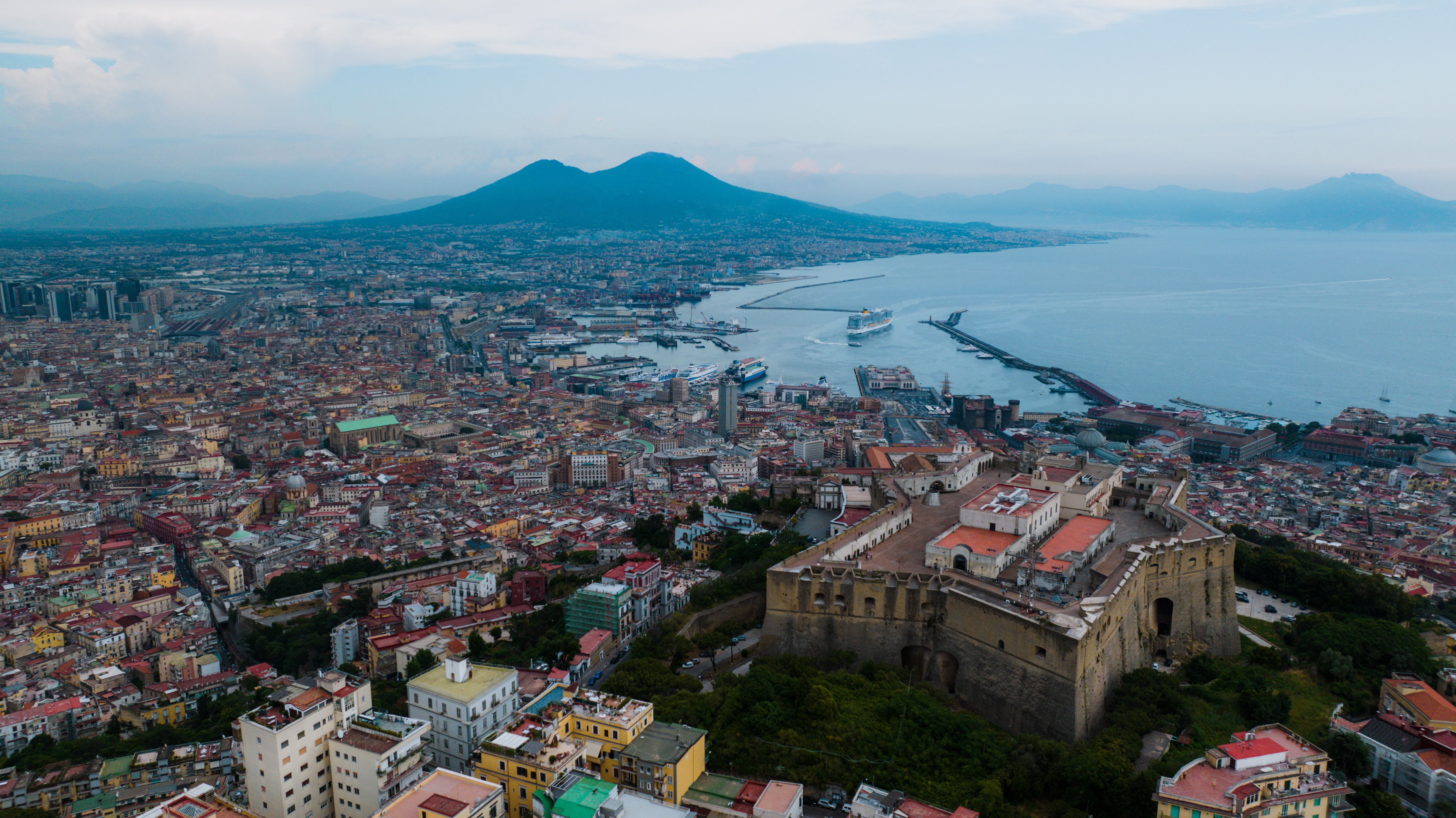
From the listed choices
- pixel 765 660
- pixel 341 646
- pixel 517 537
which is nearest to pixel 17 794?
pixel 341 646

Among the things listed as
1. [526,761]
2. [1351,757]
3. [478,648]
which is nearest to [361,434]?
[478,648]

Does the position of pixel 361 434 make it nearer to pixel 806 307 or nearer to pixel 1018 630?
pixel 1018 630

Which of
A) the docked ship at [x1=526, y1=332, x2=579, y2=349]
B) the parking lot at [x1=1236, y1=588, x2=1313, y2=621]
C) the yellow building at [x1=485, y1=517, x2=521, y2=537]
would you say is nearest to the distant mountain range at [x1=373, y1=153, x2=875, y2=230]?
the docked ship at [x1=526, y1=332, x2=579, y2=349]

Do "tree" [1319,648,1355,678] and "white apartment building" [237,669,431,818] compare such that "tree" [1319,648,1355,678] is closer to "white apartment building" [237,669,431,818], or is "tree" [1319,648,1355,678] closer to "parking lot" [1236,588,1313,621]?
"parking lot" [1236,588,1313,621]

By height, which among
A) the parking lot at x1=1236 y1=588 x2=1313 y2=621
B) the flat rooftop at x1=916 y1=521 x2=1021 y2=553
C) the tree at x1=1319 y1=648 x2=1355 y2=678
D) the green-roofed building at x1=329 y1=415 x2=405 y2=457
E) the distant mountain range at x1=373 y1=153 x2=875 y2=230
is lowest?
the green-roofed building at x1=329 y1=415 x2=405 y2=457

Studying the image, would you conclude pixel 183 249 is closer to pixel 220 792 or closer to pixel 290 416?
pixel 290 416

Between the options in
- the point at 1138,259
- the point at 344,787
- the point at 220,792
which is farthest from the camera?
the point at 1138,259
